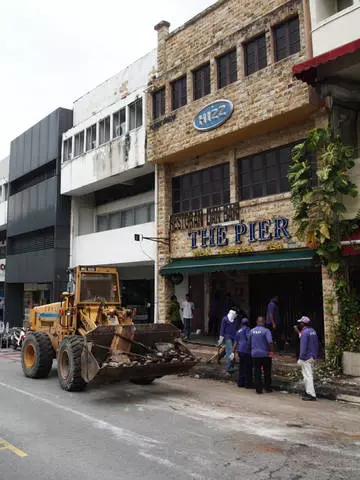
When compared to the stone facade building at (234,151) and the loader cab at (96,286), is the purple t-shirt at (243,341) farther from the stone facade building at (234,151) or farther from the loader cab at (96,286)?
the loader cab at (96,286)

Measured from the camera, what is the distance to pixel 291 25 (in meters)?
14.2

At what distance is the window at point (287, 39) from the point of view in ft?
46.1

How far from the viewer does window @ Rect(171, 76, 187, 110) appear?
709 inches

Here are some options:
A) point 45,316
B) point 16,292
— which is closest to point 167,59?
point 45,316

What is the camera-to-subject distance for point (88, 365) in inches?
370

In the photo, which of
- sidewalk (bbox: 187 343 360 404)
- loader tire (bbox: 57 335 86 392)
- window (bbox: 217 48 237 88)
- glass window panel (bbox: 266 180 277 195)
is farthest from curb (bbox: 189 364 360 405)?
window (bbox: 217 48 237 88)

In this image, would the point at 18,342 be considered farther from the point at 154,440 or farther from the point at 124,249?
the point at 154,440

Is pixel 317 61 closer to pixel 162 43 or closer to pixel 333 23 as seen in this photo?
pixel 333 23

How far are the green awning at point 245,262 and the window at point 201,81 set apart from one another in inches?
241

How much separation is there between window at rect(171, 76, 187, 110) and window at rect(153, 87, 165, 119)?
595mm

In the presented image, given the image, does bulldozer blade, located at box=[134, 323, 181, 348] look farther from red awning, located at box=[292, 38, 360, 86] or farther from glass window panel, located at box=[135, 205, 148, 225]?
glass window panel, located at box=[135, 205, 148, 225]

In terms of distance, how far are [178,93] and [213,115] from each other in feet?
9.47

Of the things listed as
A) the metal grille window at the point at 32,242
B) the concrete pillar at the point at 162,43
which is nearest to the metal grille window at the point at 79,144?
the metal grille window at the point at 32,242

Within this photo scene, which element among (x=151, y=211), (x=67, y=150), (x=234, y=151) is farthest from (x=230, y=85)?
(x=67, y=150)
